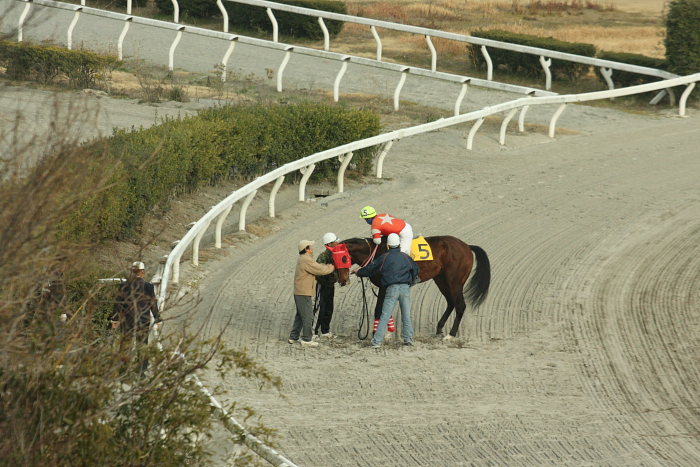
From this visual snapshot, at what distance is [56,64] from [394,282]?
9.78 meters

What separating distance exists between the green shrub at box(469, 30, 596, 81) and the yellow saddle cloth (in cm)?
1004

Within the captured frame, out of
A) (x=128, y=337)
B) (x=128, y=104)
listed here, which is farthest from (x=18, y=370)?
(x=128, y=104)

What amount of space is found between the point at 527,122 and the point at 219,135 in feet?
18.6

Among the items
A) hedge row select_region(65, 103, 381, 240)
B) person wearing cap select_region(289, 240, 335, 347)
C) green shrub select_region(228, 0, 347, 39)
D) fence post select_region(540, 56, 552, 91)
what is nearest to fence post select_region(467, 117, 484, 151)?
hedge row select_region(65, 103, 381, 240)

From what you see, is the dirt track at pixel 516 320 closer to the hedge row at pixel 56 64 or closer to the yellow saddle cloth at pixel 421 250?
the yellow saddle cloth at pixel 421 250

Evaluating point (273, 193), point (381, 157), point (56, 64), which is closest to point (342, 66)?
point (381, 157)

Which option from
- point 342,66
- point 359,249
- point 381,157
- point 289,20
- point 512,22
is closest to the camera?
point 359,249

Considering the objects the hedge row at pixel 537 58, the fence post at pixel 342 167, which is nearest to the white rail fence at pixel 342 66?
the hedge row at pixel 537 58

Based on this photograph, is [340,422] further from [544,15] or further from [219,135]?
[544,15]

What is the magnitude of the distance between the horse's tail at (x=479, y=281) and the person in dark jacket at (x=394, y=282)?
29.3 inches

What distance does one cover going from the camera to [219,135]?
1326 cm

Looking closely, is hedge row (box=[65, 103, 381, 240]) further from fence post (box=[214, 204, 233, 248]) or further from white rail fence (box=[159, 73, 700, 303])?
fence post (box=[214, 204, 233, 248])

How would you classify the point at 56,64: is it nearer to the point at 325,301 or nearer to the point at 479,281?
the point at 325,301

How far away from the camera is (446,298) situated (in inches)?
404
